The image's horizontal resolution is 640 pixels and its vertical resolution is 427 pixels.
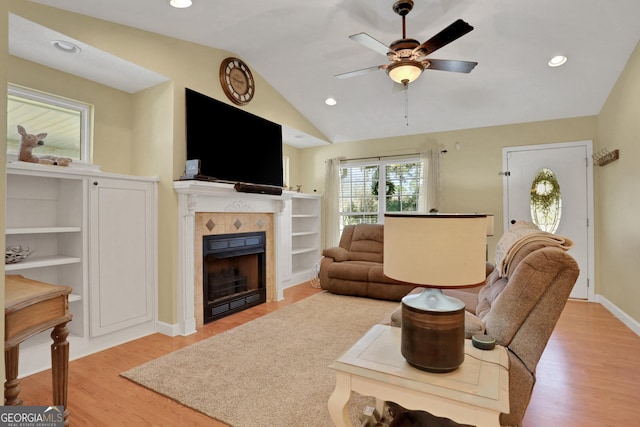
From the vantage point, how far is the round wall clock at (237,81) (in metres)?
3.87

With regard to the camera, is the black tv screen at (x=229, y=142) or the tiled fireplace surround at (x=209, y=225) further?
the black tv screen at (x=229, y=142)

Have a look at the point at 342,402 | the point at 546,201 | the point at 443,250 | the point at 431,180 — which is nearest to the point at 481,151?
the point at 431,180

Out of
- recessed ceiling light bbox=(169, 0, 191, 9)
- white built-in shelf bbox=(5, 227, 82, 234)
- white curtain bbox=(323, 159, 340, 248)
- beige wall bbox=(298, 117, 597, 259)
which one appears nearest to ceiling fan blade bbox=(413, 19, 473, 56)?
recessed ceiling light bbox=(169, 0, 191, 9)

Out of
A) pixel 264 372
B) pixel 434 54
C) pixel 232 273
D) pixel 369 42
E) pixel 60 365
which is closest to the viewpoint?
pixel 60 365

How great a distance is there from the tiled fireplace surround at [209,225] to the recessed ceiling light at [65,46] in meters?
1.37

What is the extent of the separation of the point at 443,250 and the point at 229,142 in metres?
3.23

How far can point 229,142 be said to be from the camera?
3846mm

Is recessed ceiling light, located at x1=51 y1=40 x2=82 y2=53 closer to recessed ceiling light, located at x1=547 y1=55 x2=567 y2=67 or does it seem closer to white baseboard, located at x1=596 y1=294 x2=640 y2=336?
recessed ceiling light, located at x1=547 y1=55 x2=567 y2=67

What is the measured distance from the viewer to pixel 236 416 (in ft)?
6.39

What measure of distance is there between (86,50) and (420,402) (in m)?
3.54

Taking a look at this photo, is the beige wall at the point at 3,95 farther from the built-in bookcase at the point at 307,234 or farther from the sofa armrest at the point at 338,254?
the built-in bookcase at the point at 307,234

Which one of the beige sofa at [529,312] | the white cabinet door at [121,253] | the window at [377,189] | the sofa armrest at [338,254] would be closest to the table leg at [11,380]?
the white cabinet door at [121,253]

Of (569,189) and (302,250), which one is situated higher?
(569,189)

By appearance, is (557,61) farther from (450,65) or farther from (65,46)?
(65,46)
